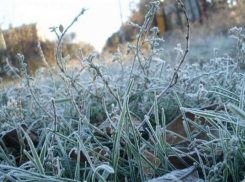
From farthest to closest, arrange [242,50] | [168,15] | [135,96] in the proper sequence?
[168,15] < [135,96] < [242,50]

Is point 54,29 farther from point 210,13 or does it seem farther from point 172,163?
point 210,13

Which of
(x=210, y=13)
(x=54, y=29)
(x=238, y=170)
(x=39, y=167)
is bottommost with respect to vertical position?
(x=238, y=170)

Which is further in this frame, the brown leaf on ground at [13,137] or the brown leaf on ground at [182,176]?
the brown leaf on ground at [13,137]

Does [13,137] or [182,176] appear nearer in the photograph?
[182,176]

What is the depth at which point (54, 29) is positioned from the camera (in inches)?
22.2

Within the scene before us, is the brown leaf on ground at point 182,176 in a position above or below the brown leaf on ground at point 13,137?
below

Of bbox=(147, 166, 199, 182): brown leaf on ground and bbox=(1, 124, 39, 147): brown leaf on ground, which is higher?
bbox=(1, 124, 39, 147): brown leaf on ground

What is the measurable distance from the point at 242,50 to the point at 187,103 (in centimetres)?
25

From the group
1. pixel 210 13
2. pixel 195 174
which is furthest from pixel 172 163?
pixel 210 13

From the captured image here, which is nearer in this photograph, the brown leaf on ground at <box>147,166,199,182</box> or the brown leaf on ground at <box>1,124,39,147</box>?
the brown leaf on ground at <box>147,166,199,182</box>

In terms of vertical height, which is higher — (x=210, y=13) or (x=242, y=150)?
(x=210, y=13)

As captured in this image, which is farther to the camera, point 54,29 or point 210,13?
point 210,13

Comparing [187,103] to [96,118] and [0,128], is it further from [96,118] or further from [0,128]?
[0,128]

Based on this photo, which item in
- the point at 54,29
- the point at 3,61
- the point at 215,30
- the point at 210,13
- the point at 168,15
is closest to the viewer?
the point at 54,29
